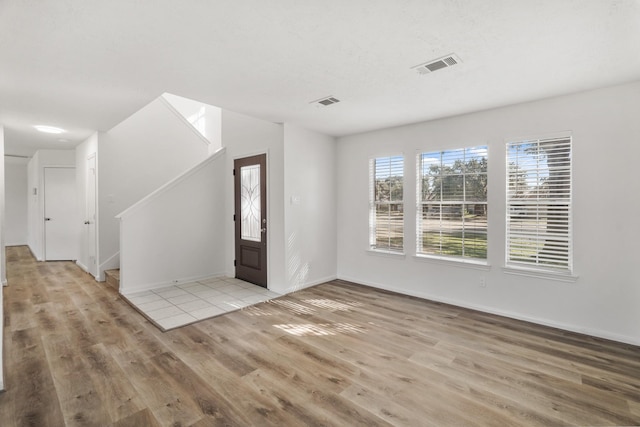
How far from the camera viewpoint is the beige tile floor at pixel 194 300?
12.0 feet

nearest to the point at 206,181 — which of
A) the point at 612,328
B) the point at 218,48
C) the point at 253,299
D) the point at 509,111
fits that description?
Answer: the point at 253,299

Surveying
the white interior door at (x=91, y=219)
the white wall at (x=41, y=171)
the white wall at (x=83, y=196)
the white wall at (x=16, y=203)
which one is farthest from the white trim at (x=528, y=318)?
the white wall at (x=16, y=203)

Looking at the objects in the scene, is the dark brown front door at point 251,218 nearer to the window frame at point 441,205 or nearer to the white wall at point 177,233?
the white wall at point 177,233

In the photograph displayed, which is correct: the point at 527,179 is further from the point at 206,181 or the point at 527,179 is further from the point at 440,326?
the point at 206,181

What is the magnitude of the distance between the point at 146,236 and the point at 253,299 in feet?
6.47

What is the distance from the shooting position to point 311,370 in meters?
2.55

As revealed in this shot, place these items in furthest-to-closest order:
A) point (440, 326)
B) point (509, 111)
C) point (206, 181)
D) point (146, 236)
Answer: point (206, 181) < point (146, 236) < point (509, 111) < point (440, 326)

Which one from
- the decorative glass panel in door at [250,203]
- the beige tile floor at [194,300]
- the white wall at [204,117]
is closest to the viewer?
the beige tile floor at [194,300]

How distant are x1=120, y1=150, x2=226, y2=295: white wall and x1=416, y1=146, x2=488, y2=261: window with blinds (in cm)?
348

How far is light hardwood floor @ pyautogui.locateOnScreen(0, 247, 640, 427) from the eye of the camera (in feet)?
6.63

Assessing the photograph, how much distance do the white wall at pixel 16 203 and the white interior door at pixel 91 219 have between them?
18.6 feet

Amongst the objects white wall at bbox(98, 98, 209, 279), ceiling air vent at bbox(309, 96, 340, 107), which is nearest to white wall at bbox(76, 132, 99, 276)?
white wall at bbox(98, 98, 209, 279)

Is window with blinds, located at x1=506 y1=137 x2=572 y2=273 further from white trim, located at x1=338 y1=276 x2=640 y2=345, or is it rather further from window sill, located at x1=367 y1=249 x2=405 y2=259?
window sill, located at x1=367 y1=249 x2=405 y2=259

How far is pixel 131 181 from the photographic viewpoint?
5676 millimetres
